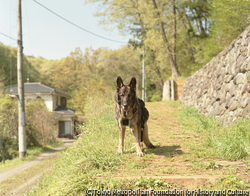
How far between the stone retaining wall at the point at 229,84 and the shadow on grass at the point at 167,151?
263 cm

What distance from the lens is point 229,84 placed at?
8508mm

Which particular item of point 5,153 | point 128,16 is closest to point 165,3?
point 128,16

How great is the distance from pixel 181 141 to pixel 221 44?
1289cm

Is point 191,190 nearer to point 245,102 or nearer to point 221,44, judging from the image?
point 245,102

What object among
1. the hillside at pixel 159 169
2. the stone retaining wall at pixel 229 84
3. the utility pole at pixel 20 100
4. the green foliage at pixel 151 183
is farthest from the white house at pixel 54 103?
the green foliage at pixel 151 183

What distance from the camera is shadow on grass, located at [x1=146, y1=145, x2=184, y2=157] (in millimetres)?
5190

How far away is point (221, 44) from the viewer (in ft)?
55.3

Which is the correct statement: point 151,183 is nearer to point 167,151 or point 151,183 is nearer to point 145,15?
point 167,151

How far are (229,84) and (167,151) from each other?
4.68 m

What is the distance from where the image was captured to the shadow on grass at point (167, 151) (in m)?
5.19

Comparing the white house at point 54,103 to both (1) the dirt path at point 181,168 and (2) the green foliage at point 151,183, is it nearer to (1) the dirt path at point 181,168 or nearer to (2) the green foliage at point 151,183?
(1) the dirt path at point 181,168

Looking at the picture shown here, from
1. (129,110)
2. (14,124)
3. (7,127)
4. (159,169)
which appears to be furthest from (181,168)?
(14,124)

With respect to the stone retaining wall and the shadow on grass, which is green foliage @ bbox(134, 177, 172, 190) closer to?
the shadow on grass

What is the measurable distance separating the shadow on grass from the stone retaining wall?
2.63 metres
